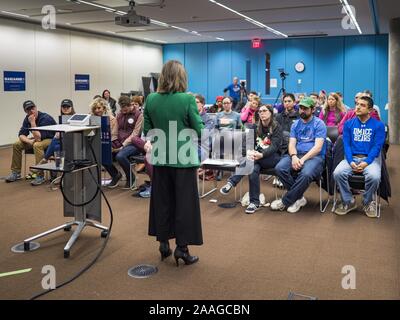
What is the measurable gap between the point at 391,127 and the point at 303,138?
22.0ft

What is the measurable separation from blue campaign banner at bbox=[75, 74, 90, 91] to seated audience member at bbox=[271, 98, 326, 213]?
9031mm

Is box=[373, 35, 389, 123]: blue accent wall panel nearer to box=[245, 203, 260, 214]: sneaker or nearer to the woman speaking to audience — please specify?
box=[245, 203, 260, 214]: sneaker

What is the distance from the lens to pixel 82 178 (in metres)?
4.11

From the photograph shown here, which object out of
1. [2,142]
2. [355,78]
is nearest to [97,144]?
[2,142]

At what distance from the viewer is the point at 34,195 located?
582cm

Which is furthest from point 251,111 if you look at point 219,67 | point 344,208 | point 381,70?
point 219,67

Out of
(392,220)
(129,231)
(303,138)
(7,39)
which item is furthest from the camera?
(7,39)

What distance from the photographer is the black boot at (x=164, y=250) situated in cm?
356

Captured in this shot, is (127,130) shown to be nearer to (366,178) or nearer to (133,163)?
(133,163)

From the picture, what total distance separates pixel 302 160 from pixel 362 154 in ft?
2.20

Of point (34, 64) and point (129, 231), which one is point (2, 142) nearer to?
point (34, 64)

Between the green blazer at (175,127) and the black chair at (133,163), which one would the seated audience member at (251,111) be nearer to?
the black chair at (133,163)

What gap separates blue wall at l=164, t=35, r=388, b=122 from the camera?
14.2 m

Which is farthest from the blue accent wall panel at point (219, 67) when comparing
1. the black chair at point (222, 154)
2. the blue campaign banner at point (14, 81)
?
the black chair at point (222, 154)
